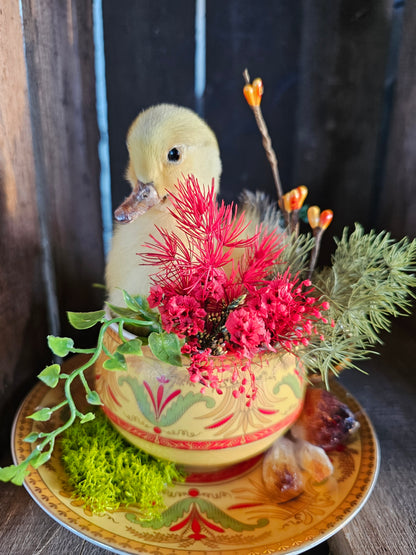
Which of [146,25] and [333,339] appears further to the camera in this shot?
[146,25]

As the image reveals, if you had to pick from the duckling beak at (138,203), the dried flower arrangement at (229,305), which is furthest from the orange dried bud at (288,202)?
the duckling beak at (138,203)

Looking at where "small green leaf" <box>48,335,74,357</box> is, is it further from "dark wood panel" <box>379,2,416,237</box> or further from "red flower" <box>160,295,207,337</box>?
"dark wood panel" <box>379,2,416,237</box>

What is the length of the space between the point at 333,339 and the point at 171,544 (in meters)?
0.18

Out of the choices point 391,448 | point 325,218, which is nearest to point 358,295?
point 325,218

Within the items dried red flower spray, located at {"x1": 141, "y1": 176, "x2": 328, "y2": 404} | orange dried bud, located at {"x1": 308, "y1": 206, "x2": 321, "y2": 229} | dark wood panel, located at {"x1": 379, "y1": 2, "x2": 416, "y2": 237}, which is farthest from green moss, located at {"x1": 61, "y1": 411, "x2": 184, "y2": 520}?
dark wood panel, located at {"x1": 379, "y1": 2, "x2": 416, "y2": 237}

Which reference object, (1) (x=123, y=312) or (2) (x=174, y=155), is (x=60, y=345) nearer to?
(1) (x=123, y=312)

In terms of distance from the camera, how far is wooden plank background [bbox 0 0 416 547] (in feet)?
1.43

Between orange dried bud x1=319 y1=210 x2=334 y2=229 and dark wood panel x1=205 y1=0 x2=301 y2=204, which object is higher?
dark wood panel x1=205 y1=0 x2=301 y2=204

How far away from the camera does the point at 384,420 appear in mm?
475

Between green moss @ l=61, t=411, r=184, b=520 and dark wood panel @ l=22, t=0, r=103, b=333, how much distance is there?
0.54 ft

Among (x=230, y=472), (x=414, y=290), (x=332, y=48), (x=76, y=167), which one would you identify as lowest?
(x=230, y=472)

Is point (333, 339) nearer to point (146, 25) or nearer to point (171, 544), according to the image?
point (171, 544)

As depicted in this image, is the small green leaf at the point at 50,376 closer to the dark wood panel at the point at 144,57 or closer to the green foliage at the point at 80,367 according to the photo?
the green foliage at the point at 80,367

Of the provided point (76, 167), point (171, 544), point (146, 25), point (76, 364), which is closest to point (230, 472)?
point (171, 544)
